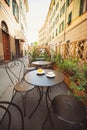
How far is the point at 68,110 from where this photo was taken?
1.13 metres

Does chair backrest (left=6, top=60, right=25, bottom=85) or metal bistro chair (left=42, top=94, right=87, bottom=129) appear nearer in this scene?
metal bistro chair (left=42, top=94, right=87, bottom=129)

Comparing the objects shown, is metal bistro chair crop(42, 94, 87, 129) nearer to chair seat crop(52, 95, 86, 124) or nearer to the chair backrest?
chair seat crop(52, 95, 86, 124)

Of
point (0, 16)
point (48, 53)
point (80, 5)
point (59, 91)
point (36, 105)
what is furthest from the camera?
point (80, 5)

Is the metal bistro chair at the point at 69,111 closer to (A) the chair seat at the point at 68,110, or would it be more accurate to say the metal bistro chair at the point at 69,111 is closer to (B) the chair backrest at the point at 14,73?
(A) the chair seat at the point at 68,110

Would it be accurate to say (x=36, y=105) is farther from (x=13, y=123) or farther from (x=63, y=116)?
(x=63, y=116)

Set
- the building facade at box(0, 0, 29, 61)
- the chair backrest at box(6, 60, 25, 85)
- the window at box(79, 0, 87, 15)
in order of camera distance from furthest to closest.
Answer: the window at box(79, 0, 87, 15)
the building facade at box(0, 0, 29, 61)
the chair backrest at box(6, 60, 25, 85)

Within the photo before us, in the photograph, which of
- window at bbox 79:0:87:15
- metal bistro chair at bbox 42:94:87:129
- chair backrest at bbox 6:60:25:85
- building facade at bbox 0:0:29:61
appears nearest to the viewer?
metal bistro chair at bbox 42:94:87:129

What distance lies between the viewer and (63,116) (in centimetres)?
103

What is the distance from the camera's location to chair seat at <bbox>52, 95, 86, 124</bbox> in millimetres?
1001

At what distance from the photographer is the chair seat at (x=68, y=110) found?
1001 mm

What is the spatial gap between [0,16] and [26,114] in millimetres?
5256

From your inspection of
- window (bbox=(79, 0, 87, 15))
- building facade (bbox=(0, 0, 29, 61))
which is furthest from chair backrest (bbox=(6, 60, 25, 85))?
window (bbox=(79, 0, 87, 15))

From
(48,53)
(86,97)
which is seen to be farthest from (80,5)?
(86,97)

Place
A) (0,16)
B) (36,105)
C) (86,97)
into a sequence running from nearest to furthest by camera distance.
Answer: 1. (86,97)
2. (36,105)
3. (0,16)
